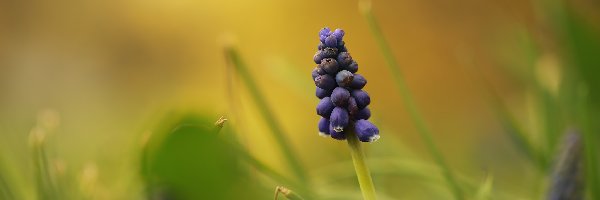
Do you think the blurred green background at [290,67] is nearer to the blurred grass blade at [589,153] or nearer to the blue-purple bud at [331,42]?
the blurred grass blade at [589,153]

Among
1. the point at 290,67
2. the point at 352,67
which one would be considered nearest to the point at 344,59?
the point at 352,67

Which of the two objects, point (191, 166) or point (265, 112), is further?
point (265, 112)

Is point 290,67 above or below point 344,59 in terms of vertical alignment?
above

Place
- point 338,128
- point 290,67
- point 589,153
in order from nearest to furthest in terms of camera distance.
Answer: point 338,128, point 589,153, point 290,67

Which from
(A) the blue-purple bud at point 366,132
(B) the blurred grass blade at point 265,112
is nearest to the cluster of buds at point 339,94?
(A) the blue-purple bud at point 366,132

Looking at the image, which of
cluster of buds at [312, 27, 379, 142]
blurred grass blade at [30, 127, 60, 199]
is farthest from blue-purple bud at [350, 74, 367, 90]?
blurred grass blade at [30, 127, 60, 199]

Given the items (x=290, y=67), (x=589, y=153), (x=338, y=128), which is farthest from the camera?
(x=290, y=67)

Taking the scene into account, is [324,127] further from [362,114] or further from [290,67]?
[290,67]
